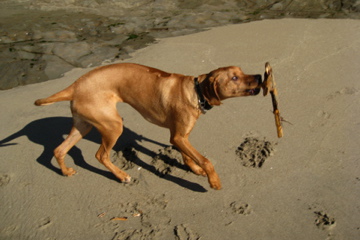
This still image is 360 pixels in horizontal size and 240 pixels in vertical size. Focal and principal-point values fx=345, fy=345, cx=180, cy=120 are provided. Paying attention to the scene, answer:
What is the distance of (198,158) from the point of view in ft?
12.1

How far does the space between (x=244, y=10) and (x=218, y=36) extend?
77.1 inches

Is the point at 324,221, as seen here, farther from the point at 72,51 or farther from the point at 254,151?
the point at 72,51

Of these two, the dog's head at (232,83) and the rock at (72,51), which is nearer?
the dog's head at (232,83)

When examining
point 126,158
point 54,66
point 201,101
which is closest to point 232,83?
point 201,101

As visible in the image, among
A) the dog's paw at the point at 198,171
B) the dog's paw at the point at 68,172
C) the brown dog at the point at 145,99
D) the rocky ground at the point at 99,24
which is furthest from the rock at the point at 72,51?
the dog's paw at the point at 198,171

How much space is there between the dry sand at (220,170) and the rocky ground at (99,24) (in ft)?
3.46

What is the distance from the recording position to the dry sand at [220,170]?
3.55 m

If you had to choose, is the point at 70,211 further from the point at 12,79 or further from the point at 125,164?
the point at 12,79

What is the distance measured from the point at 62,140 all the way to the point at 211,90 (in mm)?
2690

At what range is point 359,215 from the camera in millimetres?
3369

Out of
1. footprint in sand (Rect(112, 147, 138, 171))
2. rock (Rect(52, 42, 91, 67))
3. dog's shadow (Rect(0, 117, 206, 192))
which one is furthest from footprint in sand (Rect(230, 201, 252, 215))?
rock (Rect(52, 42, 91, 67))

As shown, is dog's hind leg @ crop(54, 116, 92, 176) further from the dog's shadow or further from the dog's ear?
the dog's ear

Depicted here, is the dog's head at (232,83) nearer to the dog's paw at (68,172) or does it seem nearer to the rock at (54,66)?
the dog's paw at (68,172)

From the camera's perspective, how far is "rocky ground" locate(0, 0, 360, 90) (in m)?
7.03
